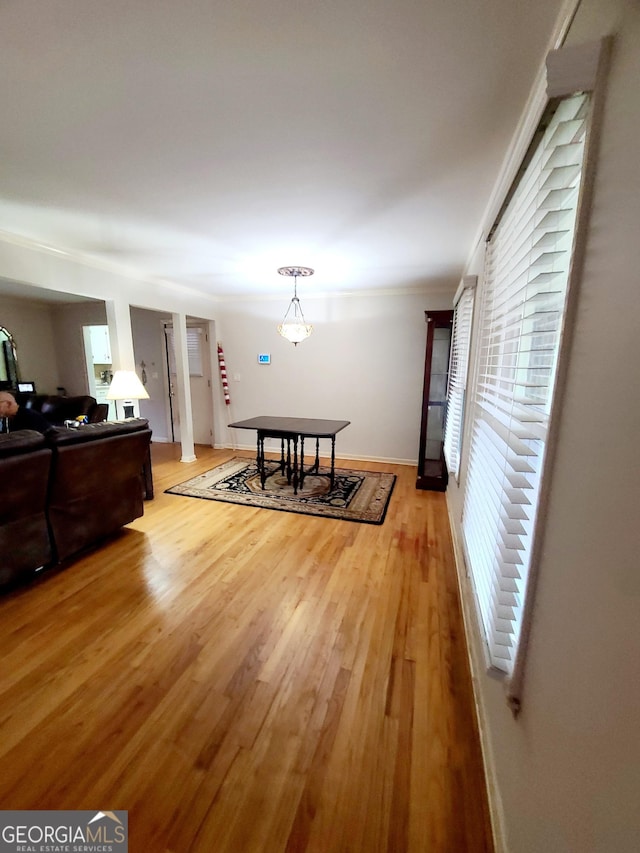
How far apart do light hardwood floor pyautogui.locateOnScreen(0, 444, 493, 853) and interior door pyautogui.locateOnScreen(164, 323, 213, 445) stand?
134 inches

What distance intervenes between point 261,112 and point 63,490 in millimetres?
2411

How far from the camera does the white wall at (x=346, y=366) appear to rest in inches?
180

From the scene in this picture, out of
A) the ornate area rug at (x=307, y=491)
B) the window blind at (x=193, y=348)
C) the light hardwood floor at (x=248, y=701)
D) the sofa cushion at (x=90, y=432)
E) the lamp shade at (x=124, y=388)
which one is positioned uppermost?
the window blind at (x=193, y=348)

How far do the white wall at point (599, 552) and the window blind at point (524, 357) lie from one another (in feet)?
0.42

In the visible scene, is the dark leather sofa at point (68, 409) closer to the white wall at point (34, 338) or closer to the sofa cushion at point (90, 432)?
the white wall at point (34, 338)

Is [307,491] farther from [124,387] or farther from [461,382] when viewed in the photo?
[124,387]

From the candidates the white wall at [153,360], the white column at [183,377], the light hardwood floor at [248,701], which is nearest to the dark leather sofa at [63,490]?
the light hardwood floor at [248,701]

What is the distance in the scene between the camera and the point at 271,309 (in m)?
5.05

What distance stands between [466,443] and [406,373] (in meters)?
2.44

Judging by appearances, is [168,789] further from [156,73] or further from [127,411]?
[127,411]

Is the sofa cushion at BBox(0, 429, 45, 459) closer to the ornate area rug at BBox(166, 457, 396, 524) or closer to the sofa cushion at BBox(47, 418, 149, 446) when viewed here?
the sofa cushion at BBox(47, 418, 149, 446)

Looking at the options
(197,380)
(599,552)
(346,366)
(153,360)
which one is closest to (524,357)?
(599,552)

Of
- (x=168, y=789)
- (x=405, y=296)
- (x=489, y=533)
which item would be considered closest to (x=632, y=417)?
(x=489, y=533)

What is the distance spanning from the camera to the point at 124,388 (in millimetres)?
3369
